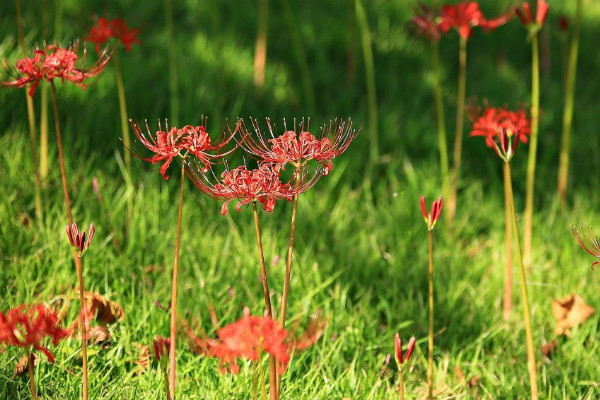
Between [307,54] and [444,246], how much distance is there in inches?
66.5

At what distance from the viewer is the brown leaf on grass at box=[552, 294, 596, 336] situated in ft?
8.11

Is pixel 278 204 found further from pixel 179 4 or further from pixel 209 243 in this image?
pixel 179 4

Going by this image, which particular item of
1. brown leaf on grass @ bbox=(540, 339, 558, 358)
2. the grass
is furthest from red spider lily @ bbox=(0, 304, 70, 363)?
brown leaf on grass @ bbox=(540, 339, 558, 358)

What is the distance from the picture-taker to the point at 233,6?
14.8ft

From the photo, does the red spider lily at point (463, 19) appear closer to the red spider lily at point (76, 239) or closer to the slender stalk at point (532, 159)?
the slender stalk at point (532, 159)

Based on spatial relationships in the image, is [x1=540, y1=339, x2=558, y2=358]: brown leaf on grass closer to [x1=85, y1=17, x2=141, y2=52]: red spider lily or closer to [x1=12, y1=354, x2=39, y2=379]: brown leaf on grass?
[x1=12, y1=354, x2=39, y2=379]: brown leaf on grass

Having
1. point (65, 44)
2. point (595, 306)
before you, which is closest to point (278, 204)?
point (595, 306)

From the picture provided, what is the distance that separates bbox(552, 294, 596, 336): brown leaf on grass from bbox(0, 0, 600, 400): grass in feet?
0.12

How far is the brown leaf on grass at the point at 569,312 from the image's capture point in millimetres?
2473

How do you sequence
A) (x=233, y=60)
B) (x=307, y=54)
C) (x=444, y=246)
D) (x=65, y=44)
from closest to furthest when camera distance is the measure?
1. (x=444, y=246)
2. (x=65, y=44)
3. (x=233, y=60)
4. (x=307, y=54)

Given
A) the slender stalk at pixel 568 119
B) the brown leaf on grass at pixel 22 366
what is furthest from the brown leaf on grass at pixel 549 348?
the brown leaf on grass at pixel 22 366

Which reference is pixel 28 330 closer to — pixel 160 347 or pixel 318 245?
pixel 160 347

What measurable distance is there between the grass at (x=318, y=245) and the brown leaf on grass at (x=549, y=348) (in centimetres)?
3

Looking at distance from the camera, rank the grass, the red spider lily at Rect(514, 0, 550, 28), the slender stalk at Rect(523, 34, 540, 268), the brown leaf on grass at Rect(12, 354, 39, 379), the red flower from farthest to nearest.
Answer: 1. the slender stalk at Rect(523, 34, 540, 268)
2. the red spider lily at Rect(514, 0, 550, 28)
3. the grass
4. the brown leaf on grass at Rect(12, 354, 39, 379)
5. the red flower
